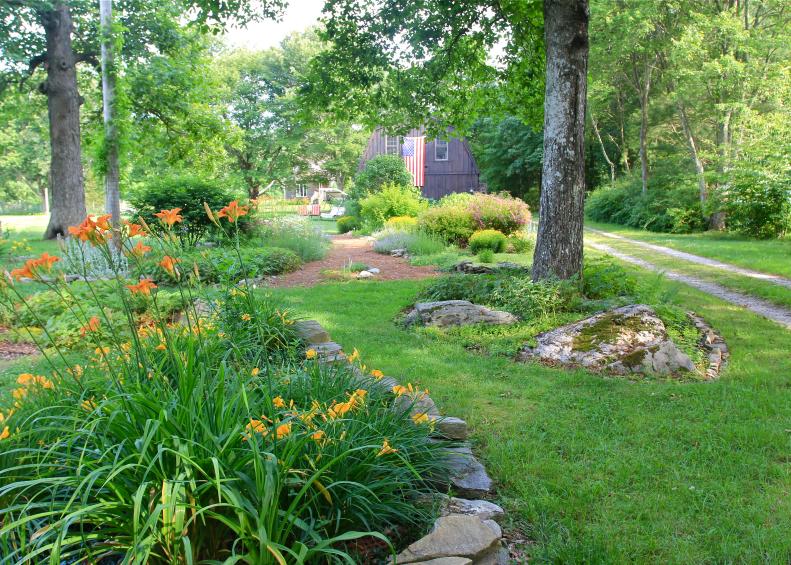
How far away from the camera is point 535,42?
9.02 metres

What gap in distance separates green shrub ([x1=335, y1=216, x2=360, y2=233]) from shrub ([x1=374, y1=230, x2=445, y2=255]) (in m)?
7.50

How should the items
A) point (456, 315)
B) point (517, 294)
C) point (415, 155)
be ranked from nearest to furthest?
point (456, 315) → point (517, 294) → point (415, 155)

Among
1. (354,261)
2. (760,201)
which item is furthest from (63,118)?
(760,201)

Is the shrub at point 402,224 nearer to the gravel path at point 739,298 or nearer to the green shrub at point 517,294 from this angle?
the gravel path at point 739,298

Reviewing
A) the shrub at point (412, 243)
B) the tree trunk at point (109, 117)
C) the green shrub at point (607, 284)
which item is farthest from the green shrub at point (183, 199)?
the green shrub at point (607, 284)

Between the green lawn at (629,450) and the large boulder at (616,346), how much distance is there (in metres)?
0.33

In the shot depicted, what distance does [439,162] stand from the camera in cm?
3506

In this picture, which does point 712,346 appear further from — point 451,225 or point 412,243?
point 451,225

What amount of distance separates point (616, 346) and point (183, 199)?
398 inches

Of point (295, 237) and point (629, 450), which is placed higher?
point (295, 237)

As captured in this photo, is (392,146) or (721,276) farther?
(392,146)

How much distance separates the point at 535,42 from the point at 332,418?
27.3ft

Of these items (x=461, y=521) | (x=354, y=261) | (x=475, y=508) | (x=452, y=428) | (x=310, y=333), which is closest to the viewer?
(x=461, y=521)

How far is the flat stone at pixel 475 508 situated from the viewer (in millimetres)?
2525
